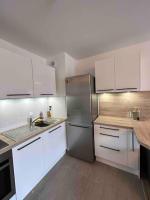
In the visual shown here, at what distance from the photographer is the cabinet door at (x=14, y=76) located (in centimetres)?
138

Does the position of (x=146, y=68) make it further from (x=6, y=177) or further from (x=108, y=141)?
(x=6, y=177)

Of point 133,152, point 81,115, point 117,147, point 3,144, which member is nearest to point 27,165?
point 3,144

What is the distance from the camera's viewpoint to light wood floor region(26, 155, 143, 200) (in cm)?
146

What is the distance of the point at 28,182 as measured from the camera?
4.76ft

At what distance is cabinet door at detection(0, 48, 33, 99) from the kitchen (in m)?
0.01

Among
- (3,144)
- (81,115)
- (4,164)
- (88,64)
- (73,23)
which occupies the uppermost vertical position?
→ (73,23)

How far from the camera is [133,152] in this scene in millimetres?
1727

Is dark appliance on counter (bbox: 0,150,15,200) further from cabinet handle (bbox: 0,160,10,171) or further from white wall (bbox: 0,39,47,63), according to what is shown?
white wall (bbox: 0,39,47,63)

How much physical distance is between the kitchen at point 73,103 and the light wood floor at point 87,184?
1cm

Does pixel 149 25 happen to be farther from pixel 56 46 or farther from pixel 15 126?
pixel 15 126

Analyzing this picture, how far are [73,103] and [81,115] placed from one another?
12.1 inches

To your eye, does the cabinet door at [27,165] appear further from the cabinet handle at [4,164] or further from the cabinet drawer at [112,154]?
the cabinet drawer at [112,154]

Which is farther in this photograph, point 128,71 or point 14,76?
point 128,71

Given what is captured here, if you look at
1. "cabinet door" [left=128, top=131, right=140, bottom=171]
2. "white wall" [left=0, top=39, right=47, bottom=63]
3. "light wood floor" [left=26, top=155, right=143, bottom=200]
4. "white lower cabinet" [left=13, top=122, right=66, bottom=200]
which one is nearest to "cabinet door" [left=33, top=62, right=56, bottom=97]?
"white wall" [left=0, top=39, right=47, bottom=63]
